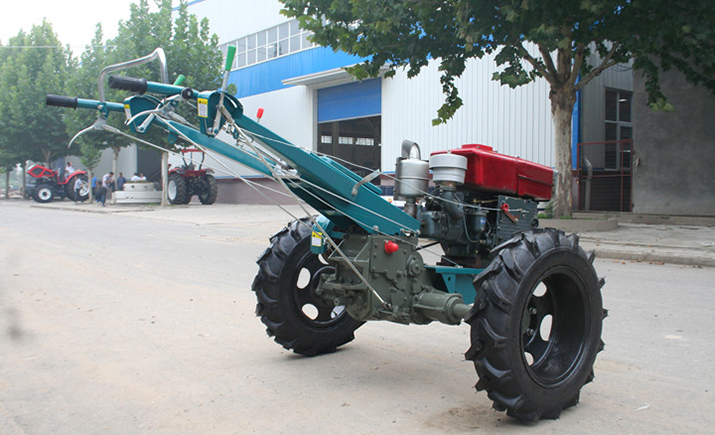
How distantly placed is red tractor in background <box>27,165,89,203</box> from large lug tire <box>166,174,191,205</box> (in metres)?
10.8

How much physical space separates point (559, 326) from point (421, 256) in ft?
3.54

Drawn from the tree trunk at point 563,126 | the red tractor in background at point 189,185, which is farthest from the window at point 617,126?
the red tractor in background at point 189,185

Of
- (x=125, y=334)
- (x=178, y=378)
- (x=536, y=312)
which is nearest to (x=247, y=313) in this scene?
(x=125, y=334)

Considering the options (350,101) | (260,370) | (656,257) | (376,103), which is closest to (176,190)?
(350,101)

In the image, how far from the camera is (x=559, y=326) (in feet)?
14.7

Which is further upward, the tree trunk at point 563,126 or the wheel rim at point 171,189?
the tree trunk at point 563,126

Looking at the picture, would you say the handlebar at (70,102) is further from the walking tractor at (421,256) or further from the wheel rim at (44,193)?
the wheel rim at (44,193)

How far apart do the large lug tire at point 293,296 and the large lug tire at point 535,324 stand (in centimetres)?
164

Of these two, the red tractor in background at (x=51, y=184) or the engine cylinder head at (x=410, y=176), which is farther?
the red tractor in background at (x=51, y=184)

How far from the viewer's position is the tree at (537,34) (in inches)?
519

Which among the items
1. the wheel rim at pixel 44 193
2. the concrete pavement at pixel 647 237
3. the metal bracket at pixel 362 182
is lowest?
the concrete pavement at pixel 647 237

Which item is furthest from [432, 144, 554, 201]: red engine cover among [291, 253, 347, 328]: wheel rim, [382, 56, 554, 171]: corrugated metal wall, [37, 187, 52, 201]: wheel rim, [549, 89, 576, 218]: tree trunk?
[37, 187, 52, 201]: wheel rim

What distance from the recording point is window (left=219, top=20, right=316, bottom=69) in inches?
1276

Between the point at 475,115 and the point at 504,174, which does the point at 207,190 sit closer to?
the point at 475,115
